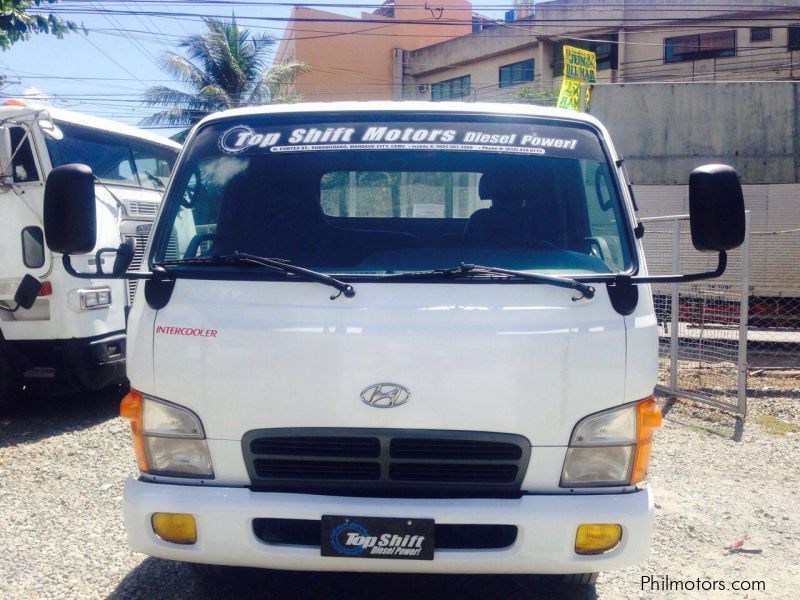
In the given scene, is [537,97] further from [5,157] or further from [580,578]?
[580,578]

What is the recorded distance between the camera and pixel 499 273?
2951mm

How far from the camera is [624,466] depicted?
9.48ft

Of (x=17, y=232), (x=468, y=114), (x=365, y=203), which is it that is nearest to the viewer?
(x=468, y=114)

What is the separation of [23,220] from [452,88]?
31196 millimetres

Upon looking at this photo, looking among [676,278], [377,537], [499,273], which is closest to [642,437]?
[676,278]

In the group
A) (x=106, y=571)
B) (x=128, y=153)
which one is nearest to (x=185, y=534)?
(x=106, y=571)

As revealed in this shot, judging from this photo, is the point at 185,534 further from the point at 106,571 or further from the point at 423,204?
the point at 423,204

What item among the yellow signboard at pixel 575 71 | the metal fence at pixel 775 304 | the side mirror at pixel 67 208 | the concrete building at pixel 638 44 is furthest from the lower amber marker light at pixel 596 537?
the concrete building at pixel 638 44

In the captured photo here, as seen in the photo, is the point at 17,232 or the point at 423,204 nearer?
the point at 423,204

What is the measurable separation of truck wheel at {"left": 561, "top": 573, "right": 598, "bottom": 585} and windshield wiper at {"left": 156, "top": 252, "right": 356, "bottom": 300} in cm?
159

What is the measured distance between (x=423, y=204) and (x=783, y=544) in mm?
2705

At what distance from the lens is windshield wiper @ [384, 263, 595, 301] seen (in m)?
2.91

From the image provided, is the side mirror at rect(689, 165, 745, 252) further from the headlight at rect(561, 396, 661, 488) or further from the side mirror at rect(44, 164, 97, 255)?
the side mirror at rect(44, 164, 97, 255)

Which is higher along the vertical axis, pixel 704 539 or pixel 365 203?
pixel 365 203
